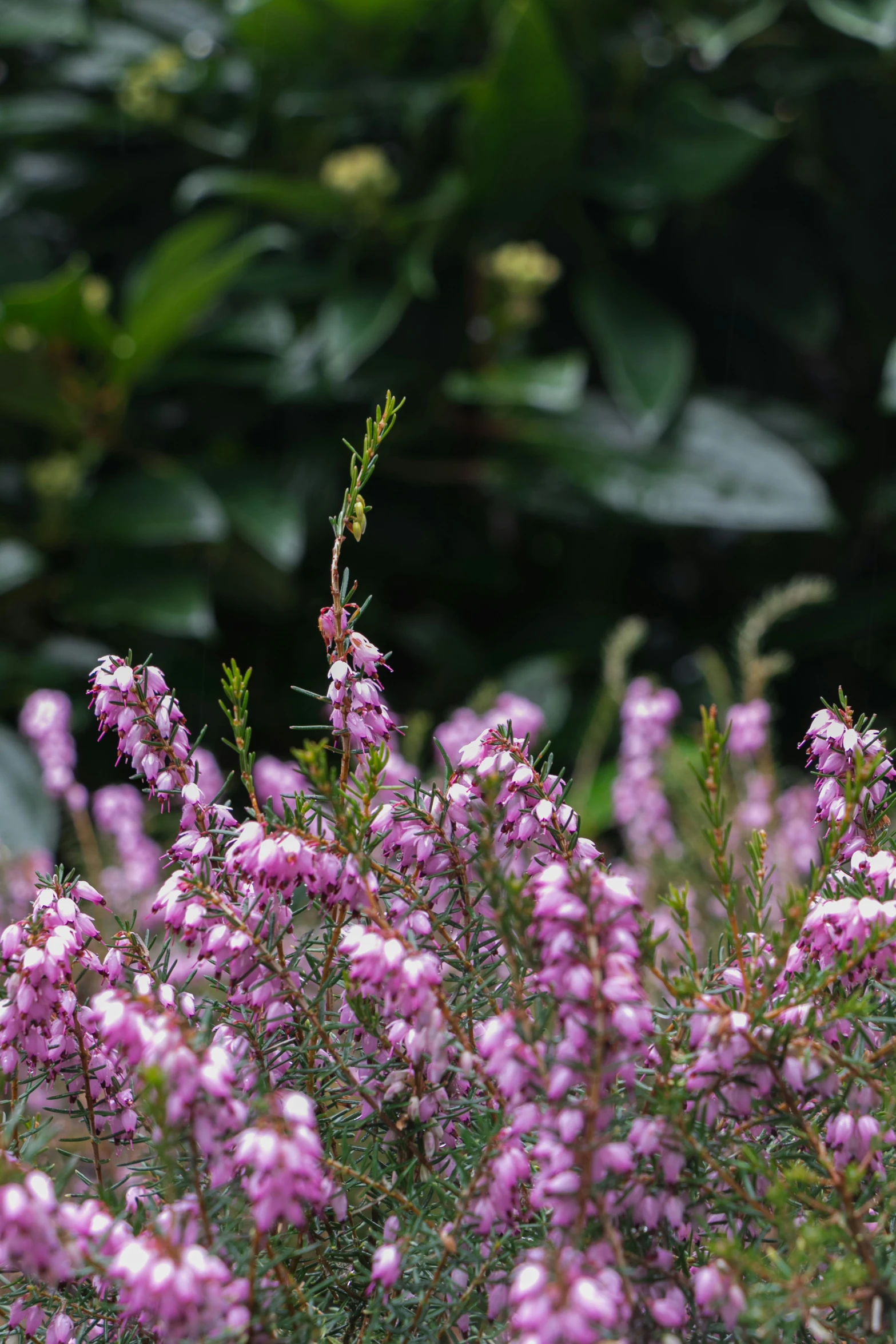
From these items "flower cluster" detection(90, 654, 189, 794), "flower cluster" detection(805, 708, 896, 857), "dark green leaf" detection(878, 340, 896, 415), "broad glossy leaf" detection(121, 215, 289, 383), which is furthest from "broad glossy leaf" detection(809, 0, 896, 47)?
"flower cluster" detection(90, 654, 189, 794)

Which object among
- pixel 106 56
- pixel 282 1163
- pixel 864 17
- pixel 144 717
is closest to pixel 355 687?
pixel 144 717

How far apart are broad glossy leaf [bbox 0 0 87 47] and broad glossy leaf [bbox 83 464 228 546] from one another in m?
0.94

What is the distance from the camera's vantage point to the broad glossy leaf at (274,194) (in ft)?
7.31

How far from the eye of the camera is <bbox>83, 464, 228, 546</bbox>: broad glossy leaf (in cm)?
211

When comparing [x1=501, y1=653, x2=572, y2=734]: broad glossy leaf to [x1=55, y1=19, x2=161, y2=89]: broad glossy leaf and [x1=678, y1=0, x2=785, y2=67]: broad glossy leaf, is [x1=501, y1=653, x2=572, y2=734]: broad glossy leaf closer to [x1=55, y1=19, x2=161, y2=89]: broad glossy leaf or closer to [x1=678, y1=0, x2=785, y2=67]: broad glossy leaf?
[x1=678, y1=0, x2=785, y2=67]: broad glossy leaf

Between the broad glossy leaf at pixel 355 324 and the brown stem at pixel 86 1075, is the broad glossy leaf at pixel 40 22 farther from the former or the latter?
the brown stem at pixel 86 1075

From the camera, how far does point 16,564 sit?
6.98ft

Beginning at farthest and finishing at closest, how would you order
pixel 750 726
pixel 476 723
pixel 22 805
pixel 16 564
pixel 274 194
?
pixel 274 194
pixel 16 564
pixel 22 805
pixel 476 723
pixel 750 726

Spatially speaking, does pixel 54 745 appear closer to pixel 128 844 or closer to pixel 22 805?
pixel 128 844

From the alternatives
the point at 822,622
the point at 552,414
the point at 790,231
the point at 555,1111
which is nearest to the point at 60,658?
the point at 552,414

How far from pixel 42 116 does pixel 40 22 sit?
0.58ft

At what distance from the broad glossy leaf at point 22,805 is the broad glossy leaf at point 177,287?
2.39 ft

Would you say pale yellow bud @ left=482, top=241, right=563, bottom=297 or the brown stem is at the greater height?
pale yellow bud @ left=482, top=241, right=563, bottom=297

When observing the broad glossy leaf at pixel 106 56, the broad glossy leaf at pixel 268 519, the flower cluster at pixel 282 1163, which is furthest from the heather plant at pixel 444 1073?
the broad glossy leaf at pixel 106 56
